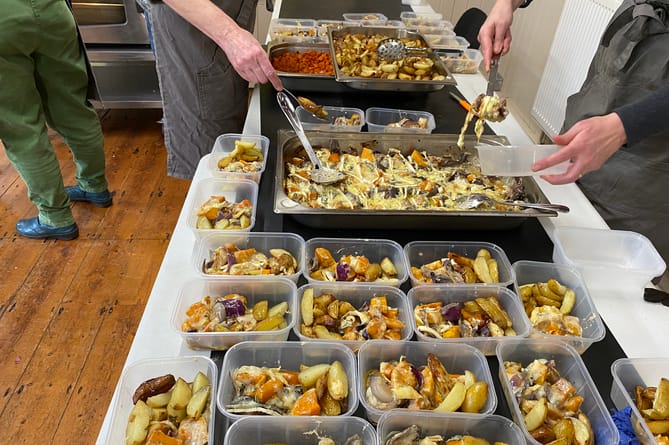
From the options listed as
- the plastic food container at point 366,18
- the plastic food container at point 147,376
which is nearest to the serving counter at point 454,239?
the plastic food container at point 147,376

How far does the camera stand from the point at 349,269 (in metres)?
0.96

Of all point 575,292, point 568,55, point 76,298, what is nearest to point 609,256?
point 575,292

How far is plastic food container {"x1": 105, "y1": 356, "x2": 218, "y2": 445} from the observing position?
69 centimetres

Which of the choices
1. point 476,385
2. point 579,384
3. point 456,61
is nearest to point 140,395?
point 476,385

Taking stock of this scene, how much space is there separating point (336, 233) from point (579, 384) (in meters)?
0.55

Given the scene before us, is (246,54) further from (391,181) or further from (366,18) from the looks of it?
(366,18)

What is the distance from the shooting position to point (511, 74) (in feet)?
11.1

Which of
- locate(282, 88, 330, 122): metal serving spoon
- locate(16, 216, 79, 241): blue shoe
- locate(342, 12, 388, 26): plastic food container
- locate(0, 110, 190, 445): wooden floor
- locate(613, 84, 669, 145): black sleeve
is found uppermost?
locate(613, 84, 669, 145): black sleeve

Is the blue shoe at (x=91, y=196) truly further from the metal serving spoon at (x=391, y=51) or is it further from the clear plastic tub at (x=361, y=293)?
the clear plastic tub at (x=361, y=293)

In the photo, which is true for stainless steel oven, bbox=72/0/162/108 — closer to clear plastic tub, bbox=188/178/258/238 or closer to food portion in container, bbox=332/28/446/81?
food portion in container, bbox=332/28/446/81

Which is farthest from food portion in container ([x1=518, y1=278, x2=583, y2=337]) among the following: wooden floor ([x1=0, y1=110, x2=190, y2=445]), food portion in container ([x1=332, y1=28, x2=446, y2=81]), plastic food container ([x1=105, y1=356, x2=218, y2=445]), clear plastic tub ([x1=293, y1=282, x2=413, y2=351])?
wooden floor ([x1=0, y1=110, x2=190, y2=445])

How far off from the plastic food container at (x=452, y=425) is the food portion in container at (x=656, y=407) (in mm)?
224

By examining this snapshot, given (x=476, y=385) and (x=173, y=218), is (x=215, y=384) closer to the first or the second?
(x=476, y=385)

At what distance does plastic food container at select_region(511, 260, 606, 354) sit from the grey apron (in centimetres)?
77
